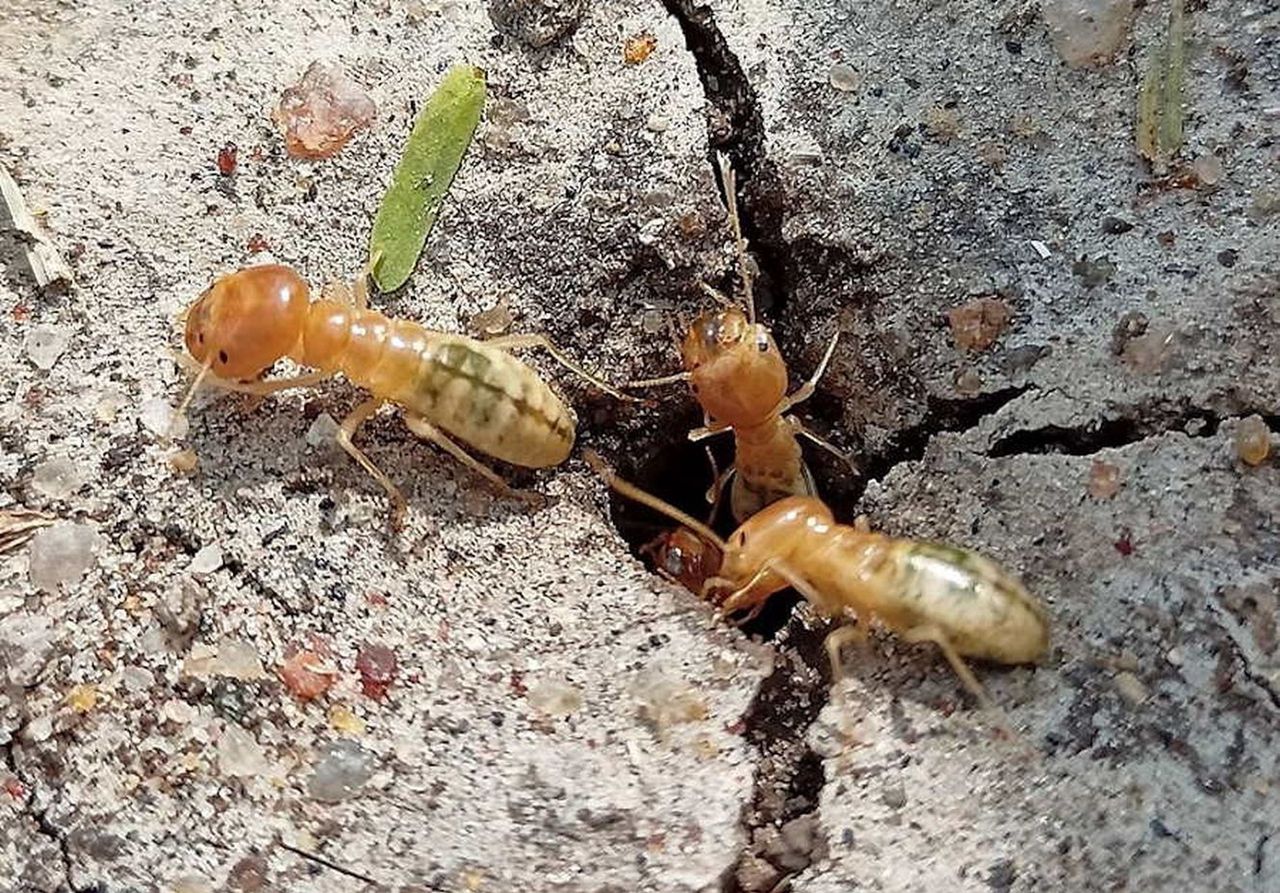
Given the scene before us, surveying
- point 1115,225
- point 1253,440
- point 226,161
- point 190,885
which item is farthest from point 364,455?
point 1253,440

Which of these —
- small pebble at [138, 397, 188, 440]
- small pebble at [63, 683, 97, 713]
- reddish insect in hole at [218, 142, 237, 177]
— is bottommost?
small pebble at [63, 683, 97, 713]

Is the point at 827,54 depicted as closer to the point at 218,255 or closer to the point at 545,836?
the point at 218,255

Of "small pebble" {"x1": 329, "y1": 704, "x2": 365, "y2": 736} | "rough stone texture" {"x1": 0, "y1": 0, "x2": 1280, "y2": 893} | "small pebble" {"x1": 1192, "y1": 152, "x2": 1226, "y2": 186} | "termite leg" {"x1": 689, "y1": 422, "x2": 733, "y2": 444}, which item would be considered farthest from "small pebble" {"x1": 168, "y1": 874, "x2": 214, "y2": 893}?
"small pebble" {"x1": 1192, "y1": 152, "x2": 1226, "y2": 186}

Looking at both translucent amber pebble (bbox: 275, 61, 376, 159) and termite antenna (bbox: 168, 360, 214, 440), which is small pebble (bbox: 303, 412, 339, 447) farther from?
translucent amber pebble (bbox: 275, 61, 376, 159)

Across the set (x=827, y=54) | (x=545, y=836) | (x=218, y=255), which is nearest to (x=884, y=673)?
(x=545, y=836)

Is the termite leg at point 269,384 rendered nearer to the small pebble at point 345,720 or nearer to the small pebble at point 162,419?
the small pebble at point 162,419

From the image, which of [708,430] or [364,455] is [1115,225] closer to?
[708,430]

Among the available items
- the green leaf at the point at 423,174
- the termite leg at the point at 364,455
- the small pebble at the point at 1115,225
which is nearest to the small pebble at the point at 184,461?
the termite leg at the point at 364,455
